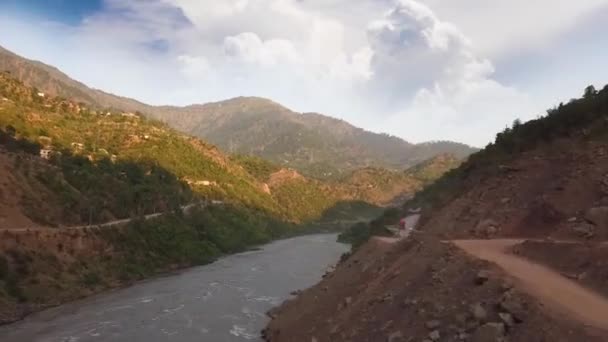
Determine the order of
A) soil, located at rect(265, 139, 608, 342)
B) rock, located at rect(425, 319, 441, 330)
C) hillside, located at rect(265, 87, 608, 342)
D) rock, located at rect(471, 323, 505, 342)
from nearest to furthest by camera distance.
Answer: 1. rock, located at rect(471, 323, 505, 342)
2. soil, located at rect(265, 139, 608, 342)
3. hillside, located at rect(265, 87, 608, 342)
4. rock, located at rect(425, 319, 441, 330)

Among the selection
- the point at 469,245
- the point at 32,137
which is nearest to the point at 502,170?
the point at 469,245

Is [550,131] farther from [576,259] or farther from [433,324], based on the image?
[433,324]

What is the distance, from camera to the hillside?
15.3 m

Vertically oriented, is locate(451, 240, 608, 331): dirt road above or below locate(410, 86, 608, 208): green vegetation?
below

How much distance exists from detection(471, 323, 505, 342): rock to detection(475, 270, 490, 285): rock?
3.06 m

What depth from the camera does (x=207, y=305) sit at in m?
Answer: 45.2

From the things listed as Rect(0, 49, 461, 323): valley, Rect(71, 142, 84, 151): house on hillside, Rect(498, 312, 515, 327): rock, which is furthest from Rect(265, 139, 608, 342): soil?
Rect(71, 142, 84, 151): house on hillside

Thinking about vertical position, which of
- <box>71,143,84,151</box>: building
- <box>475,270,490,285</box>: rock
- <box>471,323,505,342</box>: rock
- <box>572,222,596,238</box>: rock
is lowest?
<box>471,323,505,342</box>: rock

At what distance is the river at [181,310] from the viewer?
116 ft

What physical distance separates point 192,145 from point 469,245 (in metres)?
116

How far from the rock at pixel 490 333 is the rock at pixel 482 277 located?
3.06 m

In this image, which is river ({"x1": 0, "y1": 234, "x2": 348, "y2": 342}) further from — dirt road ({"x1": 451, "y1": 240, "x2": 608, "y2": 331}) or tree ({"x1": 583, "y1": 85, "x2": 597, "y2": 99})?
tree ({"x1": 583, "y1": 85, "x2": 597, "y2": 99})

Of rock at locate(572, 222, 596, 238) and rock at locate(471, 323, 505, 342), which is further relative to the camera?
rock at locate(572, 222, 596, 238)

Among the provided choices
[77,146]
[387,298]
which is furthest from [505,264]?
[77,146]
